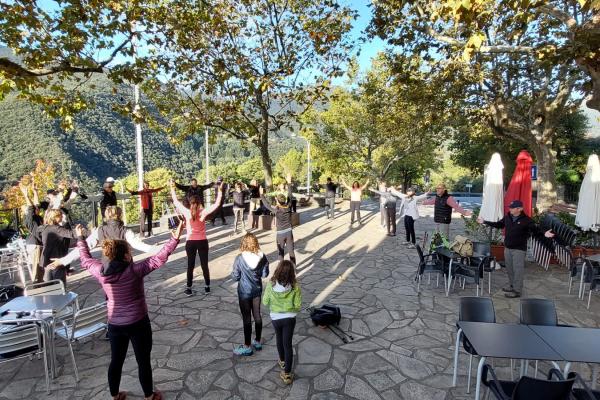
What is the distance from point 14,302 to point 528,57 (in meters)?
17.7

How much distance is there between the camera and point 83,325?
4.92 meters

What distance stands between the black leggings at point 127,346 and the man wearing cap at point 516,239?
6.64 m

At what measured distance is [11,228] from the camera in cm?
1184

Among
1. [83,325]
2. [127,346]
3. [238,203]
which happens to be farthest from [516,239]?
[238,203]

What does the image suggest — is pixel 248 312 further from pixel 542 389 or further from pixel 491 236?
pixel 491 236

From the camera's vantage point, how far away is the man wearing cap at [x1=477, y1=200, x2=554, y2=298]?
712 cm

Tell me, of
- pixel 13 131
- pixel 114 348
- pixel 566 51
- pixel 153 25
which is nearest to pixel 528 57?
pixel 566 51

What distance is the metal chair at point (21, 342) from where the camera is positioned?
439 centimetres

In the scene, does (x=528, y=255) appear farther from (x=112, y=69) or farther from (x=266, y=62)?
(x=112, y=69)

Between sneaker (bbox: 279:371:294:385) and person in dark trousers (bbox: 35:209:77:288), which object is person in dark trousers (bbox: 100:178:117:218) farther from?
sneaker (bbox: 279:371:294:385)

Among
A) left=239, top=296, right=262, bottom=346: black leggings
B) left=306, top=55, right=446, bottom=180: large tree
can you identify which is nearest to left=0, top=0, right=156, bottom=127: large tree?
left=239, top=296, right=262, bottom=346: black leggings

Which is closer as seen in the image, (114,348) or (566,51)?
(114,348)

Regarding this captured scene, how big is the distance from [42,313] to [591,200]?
34.8 feet

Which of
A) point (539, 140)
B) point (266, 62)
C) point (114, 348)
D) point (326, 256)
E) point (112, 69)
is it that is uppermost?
point (266, 62)
